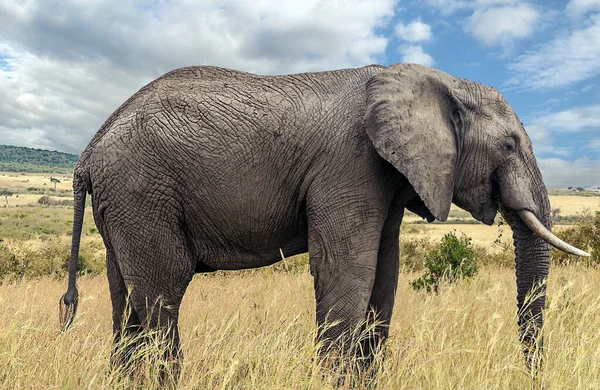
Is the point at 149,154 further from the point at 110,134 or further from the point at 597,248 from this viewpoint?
the point at 597,248

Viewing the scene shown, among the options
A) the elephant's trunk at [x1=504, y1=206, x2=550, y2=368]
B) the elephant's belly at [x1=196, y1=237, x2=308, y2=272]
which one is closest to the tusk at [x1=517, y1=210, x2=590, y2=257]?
the elephant's trunk at [x1=504, y1=206, x2=550, y2=368]

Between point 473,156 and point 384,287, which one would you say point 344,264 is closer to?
point 384,287

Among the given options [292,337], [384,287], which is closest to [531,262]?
[384,287]

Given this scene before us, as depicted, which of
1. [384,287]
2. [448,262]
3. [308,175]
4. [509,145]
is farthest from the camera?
[448,262]

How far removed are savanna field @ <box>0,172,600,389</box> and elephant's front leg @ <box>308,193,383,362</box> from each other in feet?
0.83

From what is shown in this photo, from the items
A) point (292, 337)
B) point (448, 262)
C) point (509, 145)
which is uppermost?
point (509, 145)

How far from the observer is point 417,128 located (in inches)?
148

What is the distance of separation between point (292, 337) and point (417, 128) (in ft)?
7.32

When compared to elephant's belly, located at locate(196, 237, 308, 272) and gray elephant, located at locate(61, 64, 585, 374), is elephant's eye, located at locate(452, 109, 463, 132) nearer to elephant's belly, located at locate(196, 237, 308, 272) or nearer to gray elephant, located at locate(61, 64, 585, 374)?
gray elephant, located at locate(61, 64, 585, 374)

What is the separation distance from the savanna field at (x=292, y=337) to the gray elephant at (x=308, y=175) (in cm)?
37

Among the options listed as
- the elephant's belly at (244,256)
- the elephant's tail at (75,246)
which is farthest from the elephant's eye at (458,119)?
the elephant's tail at (75,246)

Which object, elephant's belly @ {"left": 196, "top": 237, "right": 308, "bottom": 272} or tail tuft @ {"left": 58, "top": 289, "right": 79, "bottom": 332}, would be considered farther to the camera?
tail tuft @ {"left": 58, "top": 289, "right": 79, "bottom": 332}

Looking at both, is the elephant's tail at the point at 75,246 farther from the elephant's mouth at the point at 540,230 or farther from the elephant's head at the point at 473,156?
the elephant's mouth at the point at 540,230

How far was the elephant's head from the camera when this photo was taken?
147 inches
